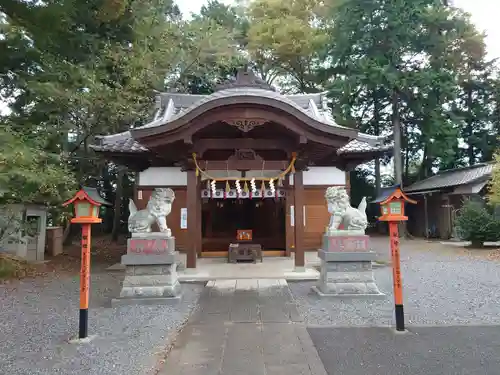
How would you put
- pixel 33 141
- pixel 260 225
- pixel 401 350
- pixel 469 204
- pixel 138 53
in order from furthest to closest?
pixel 469 204
pixel 260 225
pixel 138 53
pixel 33 141
pixel 401 350

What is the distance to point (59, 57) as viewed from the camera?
5.63 metres

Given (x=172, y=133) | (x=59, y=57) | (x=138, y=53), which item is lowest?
(x=172, y=133)

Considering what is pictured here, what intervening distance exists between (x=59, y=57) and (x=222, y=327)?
4967 mm

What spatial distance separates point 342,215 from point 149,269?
12.4 ft

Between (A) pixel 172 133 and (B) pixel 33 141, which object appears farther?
(A) pixel 172 133

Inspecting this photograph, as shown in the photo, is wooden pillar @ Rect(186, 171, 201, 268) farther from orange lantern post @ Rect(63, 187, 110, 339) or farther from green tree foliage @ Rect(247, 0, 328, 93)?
green tree foliage @ Rect(247, 0, 328, 93)

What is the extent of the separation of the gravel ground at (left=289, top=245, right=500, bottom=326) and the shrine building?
220 cm

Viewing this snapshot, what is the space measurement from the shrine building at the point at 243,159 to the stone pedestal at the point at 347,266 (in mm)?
1512

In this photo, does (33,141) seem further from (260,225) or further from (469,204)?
(469,204)

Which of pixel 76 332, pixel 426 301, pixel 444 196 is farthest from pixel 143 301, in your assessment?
pixel 444 196

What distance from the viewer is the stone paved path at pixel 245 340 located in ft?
11.7

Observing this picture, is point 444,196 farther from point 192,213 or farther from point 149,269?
point 149,269

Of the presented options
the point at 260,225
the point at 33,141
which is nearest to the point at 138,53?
the point at 33,141

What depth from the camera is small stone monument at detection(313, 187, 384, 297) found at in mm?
6418
